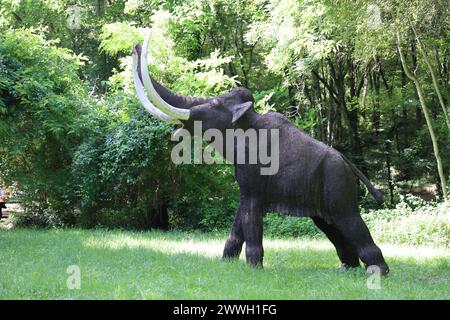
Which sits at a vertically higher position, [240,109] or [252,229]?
[240,109]

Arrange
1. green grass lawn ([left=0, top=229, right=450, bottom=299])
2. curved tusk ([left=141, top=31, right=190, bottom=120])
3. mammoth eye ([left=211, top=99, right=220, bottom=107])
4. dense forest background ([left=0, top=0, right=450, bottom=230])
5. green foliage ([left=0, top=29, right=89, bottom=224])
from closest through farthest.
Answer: green grass lawn ([left=0, top=229, right=450, bottom=299]) → curved tusk ([left=141, top=31, right=190, bottom=120]) → mammoth eye ([left=211, top=99, right=220, bottom=107]) → dense forest background ([left=0, top=0, right=450, bottom=230]) → green foliage ([left=0, top=29, right=89, bottom=224])

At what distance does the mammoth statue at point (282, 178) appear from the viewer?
706cm

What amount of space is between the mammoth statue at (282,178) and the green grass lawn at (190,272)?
412 mm

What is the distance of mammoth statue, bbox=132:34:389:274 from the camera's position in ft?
23.2

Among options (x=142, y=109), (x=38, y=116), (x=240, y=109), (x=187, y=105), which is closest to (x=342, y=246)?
(x=240, y=109)

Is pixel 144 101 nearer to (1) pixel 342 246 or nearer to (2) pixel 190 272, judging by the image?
(2) pixel 190 272

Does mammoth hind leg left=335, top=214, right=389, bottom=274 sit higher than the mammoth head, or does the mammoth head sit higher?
the mammoth head

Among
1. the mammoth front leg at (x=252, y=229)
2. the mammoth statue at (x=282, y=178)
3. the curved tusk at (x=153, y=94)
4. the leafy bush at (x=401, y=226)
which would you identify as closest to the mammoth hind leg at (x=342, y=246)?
the mammoth statue at (x=282, y=178)

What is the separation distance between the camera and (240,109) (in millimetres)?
7543

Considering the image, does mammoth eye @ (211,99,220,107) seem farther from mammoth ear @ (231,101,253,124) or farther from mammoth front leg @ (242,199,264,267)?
mammoth front leg @ (242,199,264,267)

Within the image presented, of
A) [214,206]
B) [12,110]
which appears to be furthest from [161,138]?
[12,110]

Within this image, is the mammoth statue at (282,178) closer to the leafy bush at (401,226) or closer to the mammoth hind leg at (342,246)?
the mammoth hind leg at (342,246)

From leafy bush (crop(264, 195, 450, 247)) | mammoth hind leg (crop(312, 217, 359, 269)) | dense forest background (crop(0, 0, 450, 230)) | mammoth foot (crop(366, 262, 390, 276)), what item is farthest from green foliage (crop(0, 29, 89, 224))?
mammoth foot (crop(366, 262, 390, 276))

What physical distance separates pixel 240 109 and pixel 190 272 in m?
2.23
